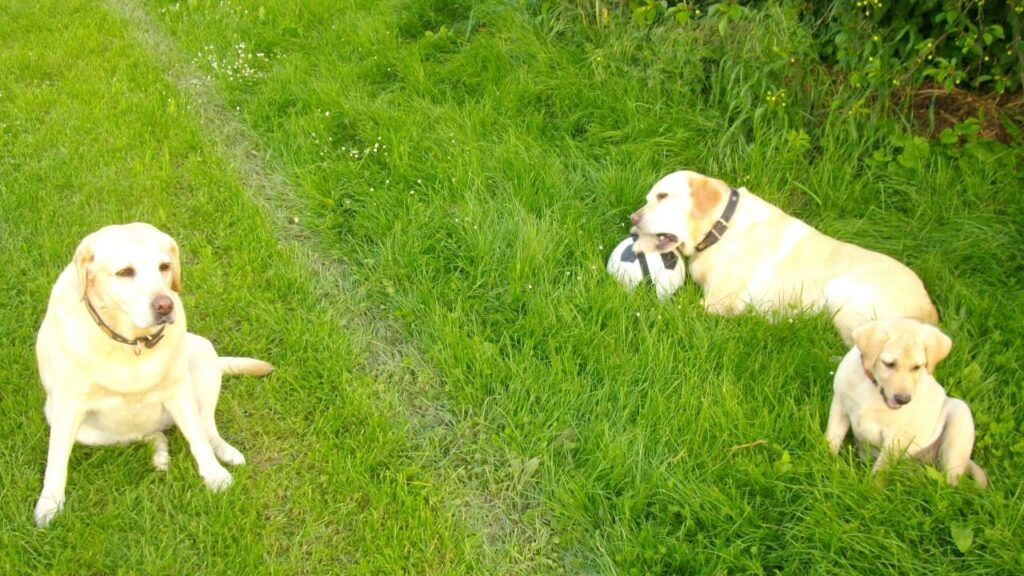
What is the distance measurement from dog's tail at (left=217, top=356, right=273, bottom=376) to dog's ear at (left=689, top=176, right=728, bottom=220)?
220 cm

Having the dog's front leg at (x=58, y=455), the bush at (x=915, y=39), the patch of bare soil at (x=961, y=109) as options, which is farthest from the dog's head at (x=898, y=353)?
the dog's front leg at (x=58, y=455)

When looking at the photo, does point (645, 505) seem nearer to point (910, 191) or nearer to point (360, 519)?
point (360, 519)

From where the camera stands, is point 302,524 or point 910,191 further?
point 910,191

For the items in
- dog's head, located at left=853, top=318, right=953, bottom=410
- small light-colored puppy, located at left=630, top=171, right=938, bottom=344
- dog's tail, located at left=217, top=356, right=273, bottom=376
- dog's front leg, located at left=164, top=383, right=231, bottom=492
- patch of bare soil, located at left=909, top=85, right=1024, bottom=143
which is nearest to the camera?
dog's head, located at left=853, top=318, right=953, bottom=410

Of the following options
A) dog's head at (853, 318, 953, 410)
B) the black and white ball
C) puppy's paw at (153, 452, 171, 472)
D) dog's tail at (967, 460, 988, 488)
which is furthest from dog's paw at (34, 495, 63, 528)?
dog's tail at (967, 460, 988, 488)

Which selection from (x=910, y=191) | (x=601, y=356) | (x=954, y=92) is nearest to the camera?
(x=601, y=356)

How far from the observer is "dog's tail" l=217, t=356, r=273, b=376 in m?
3.67

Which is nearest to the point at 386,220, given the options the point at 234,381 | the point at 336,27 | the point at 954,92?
the point at 234,381

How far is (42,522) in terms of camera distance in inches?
120

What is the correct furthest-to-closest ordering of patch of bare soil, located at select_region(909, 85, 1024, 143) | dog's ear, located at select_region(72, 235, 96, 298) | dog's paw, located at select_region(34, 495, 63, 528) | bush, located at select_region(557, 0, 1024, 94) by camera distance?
patch of bare soil, located at select_region(909, 85, 1024, 143) → bush, located at select_region(557, 0, 1024, 94) → dog's paw, located at select_region(34, 495, 63, 528) → dog's ear, located at select_region(72, 235, 96, 298)

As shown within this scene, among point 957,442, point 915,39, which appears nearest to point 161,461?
point 957,442

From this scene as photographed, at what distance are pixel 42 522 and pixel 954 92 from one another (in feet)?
16.9

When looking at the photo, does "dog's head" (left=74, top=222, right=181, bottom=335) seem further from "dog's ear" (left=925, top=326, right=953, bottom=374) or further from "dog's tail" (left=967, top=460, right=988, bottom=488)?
"dog's tail" (left=967, top=460, right=988, bottom=488)

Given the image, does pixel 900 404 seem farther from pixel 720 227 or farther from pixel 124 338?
pixel 124 338
